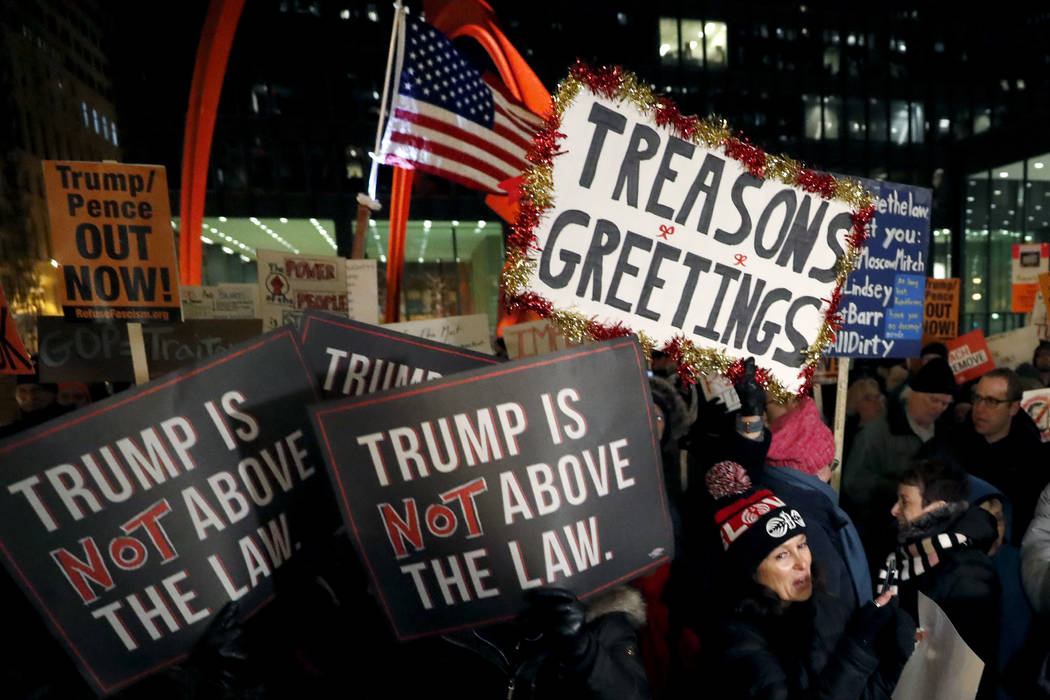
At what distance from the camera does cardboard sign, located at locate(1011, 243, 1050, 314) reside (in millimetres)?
9523

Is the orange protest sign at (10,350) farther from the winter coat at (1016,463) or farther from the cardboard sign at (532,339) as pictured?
the winter coat at (1016,463)

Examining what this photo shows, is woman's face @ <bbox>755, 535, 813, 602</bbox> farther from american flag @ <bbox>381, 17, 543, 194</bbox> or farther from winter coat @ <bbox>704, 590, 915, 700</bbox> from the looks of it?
american flag @ <bbox>381, 17, 543, 194</bbox>

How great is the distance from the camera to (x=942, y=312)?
845 cm

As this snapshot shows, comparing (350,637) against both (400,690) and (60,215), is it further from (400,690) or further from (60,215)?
(60,215)

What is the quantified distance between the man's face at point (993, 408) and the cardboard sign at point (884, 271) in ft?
1.73

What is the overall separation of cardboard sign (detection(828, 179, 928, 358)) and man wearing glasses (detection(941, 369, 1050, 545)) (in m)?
0.56

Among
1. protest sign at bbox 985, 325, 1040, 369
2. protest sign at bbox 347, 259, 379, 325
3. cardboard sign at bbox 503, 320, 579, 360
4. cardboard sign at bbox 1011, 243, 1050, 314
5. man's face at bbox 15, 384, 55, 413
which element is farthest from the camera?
cardboard sign at bbox 1011, 243, 1050, 314

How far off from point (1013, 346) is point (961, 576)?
5.69m

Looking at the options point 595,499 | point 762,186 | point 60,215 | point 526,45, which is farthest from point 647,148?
point 526,45

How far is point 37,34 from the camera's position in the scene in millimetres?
15820

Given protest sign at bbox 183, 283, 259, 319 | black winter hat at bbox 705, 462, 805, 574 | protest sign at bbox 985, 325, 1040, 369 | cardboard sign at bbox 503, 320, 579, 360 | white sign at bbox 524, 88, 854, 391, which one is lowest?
protest sign at bbox 985, 325, 1040, 369

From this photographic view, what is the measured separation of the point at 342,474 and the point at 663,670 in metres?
1.82

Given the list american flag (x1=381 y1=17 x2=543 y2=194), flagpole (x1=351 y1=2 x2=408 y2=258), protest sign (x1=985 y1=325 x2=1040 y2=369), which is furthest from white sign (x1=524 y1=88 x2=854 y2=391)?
protest sign (x1=985 y1=325 x2=1040 y2=369)

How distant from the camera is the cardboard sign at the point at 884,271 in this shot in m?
3.48
